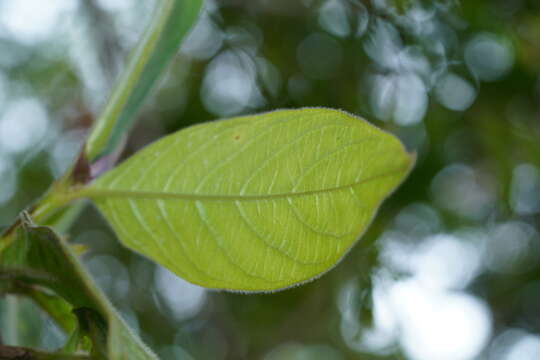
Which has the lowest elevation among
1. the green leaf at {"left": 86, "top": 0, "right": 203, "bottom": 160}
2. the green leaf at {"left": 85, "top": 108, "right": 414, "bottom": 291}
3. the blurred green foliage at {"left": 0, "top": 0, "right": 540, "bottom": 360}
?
the blurred green foliage at {"left": 0, "top": 0, "right": 540, "bottom": 360}

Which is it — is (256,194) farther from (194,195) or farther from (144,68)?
(144,68)

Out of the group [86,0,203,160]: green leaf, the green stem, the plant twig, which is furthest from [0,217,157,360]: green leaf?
the green stem

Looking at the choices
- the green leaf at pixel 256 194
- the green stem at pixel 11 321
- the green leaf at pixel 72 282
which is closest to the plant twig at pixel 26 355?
the green leaf at pixel 72 282

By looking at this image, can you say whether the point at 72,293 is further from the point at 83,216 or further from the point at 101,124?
the point at 83,216

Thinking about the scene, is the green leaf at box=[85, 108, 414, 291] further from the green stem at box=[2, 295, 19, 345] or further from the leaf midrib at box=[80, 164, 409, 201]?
the green stem at box=[2, 295, 19, 345]

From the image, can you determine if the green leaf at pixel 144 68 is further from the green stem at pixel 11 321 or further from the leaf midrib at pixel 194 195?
the green stem at pixel 11 321

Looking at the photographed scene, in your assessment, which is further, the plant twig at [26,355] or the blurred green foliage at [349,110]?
the blurred green foliage at [349,110]

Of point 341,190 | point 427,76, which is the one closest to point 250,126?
point 341,190

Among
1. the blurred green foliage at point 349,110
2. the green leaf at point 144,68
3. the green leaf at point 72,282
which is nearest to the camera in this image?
the green leaf at point 72,282
